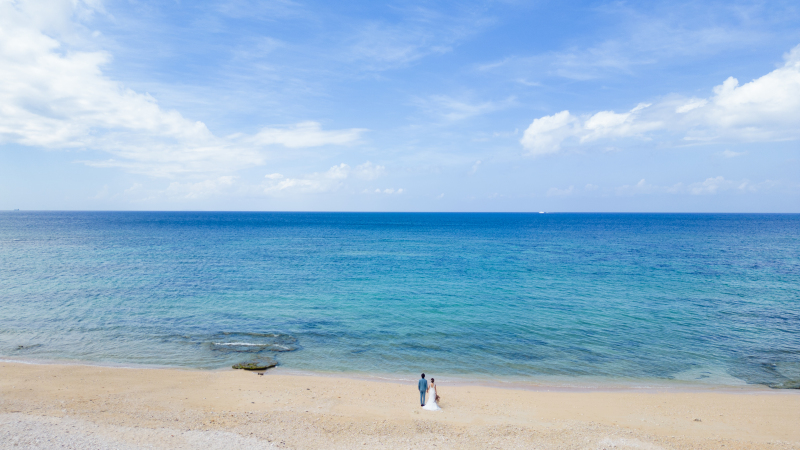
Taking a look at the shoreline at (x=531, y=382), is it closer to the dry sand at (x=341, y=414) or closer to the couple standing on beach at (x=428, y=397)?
the dry sand at (x=341, y=414)

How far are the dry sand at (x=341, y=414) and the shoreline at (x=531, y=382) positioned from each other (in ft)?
1.55

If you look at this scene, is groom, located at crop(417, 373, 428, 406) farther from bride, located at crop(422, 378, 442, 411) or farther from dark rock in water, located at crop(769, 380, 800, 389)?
dark rock in water, located at crop(769, 380, 800, 389)

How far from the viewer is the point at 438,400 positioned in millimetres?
18703

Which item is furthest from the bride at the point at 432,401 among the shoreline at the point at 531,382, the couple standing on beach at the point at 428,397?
the shoreline at the point at 531,382

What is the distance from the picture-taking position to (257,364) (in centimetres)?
2291

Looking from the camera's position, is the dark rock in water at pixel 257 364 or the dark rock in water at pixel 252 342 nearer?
the dark rock in water at pixel 257 364

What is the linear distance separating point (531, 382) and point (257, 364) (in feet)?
50.1

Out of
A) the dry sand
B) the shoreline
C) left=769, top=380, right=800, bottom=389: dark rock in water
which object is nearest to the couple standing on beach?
the dry sand

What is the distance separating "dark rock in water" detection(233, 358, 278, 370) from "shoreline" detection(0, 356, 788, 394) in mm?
368

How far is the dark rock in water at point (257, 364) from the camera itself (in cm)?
2248

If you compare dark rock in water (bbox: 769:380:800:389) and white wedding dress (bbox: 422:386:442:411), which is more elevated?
white wedding dress (bbox: 422:386:442:411)

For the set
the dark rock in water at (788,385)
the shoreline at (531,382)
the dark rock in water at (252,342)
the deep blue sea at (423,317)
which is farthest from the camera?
the dark rock in water at (252,342)

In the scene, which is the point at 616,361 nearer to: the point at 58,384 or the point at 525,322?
the point at 525,322

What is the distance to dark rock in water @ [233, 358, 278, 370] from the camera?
22.5m
